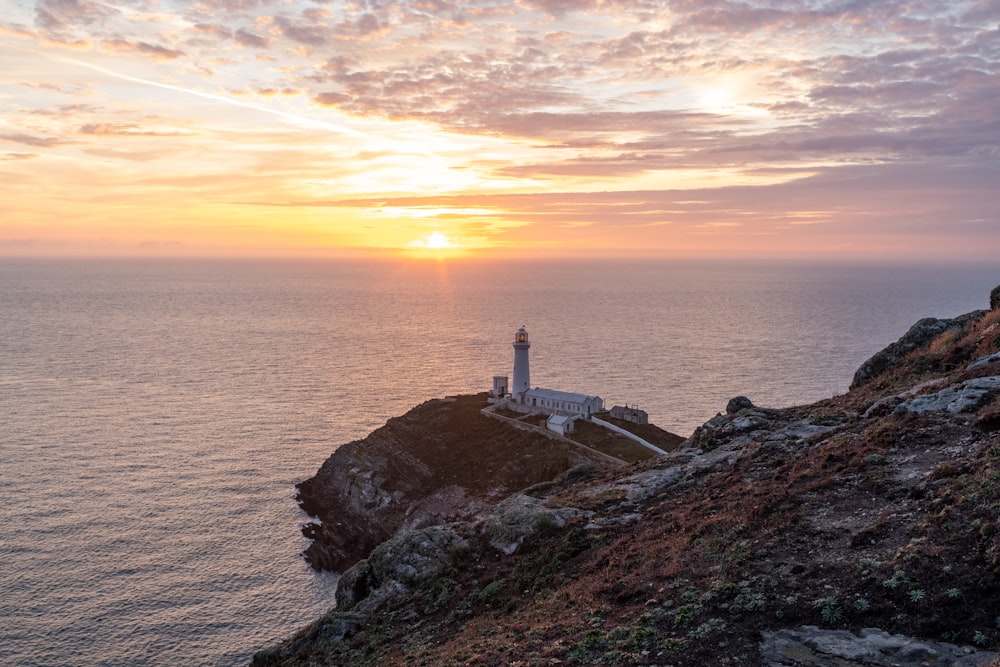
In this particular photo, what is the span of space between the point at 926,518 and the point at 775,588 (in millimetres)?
4307

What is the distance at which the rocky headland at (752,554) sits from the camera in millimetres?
14109

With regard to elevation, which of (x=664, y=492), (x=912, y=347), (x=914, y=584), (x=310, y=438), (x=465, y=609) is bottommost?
(x=310, y=438)

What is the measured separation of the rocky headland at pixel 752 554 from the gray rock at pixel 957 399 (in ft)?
0.24

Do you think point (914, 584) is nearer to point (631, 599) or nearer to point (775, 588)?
point (775, 588)

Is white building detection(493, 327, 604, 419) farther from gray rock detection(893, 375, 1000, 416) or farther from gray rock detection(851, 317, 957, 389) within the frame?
gray rock detection(893, 375, 1000, 416)

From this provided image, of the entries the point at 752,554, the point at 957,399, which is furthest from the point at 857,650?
the point at 957,399

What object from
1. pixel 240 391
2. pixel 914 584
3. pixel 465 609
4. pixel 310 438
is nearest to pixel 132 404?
pixel 240 391

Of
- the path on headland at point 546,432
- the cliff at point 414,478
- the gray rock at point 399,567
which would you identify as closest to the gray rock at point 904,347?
the gray rock at point 399,567

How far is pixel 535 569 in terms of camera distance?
24.5 metres

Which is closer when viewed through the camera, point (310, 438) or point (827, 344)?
point (310, 438)

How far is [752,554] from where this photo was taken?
18.0 m

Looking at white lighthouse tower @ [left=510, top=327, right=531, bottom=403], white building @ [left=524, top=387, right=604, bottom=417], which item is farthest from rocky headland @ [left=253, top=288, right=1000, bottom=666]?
white lighthouse tower @ [left=510, top=327, right=531, bottom=403]

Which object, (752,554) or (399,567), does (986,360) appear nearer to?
(752,554)

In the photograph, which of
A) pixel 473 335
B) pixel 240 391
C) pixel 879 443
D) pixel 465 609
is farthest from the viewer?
pixel 473 335
